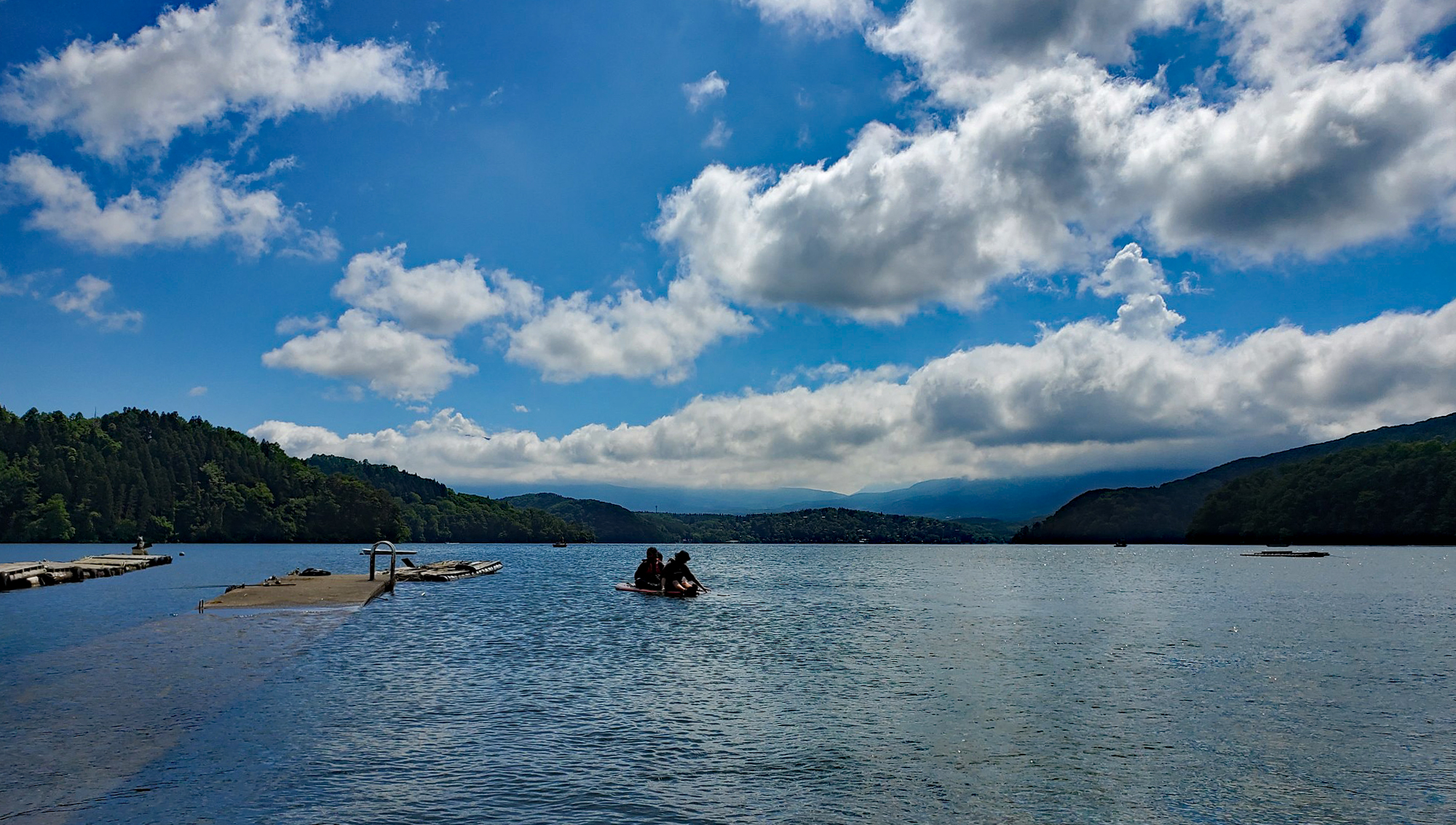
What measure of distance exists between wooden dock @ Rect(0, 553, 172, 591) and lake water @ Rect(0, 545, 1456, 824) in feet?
71.9

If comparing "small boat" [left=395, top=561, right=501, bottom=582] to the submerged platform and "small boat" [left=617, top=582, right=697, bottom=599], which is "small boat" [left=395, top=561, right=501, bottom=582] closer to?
the submerged platform

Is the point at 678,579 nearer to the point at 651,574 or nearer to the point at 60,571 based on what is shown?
the point at 651,574

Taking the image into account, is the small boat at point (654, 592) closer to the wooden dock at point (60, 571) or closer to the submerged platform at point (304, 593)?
the submerged platform at point (304, 593)

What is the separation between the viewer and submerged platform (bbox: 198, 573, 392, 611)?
49.9 m

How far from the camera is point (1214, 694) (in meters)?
27.2

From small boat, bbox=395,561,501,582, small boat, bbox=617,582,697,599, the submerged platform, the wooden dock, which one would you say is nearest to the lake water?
the submerged platform

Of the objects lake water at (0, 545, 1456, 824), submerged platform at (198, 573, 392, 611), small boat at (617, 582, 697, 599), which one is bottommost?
small boat at (617, 582, 697, 599)

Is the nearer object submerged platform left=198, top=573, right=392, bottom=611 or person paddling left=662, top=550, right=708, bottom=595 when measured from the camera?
submerged platform left=198, top=573, right=392, bottom=611

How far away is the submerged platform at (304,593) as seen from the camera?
49.9 m

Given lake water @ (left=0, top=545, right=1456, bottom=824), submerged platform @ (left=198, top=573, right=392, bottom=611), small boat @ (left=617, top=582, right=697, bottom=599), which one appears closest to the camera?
lake water @ (left=0, top=545, right=1456, bottom=824)

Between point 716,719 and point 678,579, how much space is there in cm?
4346

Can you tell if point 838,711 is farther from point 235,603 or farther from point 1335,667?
point 235,603

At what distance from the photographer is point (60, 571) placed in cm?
7594

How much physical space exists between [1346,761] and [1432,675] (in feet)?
53.8
